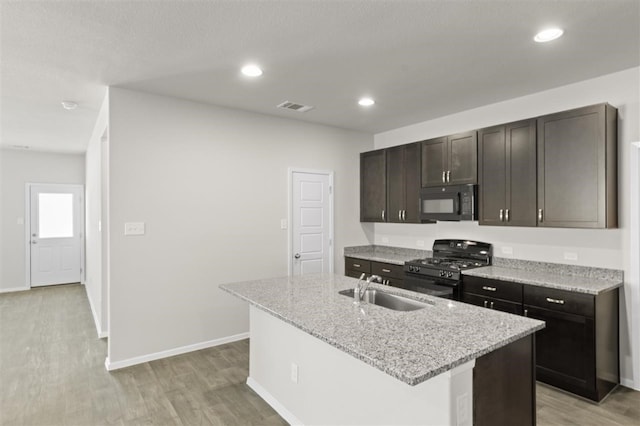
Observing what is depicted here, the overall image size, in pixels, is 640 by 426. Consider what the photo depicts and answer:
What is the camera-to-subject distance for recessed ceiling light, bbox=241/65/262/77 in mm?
2937

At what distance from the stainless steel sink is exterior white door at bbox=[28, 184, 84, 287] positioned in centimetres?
710

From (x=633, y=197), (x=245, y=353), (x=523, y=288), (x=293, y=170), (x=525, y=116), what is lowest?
(x=245, y=353)

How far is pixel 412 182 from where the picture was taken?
4.56 m

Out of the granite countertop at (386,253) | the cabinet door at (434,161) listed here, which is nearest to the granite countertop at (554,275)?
the granite countertop at (386,253)

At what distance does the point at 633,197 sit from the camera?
2947mm

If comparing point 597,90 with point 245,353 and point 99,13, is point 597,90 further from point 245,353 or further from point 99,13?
point 245,353

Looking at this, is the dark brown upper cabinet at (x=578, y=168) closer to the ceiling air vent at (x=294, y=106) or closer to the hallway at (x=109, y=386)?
the ceiling air vent at (x=294, y=106)

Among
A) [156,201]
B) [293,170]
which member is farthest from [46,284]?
[293,170]

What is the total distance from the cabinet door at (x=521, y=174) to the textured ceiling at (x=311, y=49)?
448mm

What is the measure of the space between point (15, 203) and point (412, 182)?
7.32 m

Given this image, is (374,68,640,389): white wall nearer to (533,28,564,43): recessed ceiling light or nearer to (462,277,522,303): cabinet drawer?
(462,277,522,303): cabinet drawer

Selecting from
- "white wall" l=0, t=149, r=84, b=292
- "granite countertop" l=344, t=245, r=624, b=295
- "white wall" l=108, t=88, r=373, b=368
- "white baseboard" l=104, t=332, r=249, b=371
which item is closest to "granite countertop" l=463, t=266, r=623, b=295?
"granite countertop" l=344, t=245, r=624, b=295

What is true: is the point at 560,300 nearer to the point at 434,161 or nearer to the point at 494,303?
the point at 494,303

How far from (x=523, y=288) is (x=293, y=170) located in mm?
2897
